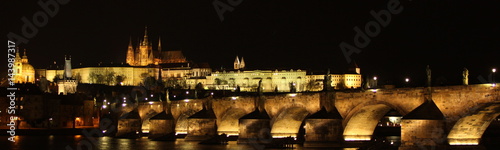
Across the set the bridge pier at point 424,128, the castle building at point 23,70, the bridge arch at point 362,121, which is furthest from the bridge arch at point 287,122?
the castle building at point 23,70

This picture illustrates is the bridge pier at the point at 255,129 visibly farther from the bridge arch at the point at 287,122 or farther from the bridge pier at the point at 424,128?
the bridge pier at the point at 424,128

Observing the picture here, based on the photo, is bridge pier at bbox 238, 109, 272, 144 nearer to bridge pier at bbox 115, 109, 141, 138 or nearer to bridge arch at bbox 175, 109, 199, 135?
bridge arch at bbox 175, 109, 199, 135

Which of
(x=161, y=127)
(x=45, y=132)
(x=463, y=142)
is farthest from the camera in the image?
(x=45, y=132)

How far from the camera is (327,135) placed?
1783 inches

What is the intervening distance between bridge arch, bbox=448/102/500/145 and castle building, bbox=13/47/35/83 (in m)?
145

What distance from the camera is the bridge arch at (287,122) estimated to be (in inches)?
2039

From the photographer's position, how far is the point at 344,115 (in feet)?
149

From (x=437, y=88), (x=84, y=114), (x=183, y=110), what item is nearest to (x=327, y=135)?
(x=437, y=88)

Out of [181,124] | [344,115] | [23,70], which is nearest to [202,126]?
[181,124]

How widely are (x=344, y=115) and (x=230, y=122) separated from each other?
58.0 ft

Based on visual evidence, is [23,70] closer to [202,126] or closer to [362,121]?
[202,126]

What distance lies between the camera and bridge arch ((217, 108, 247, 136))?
59.8 m

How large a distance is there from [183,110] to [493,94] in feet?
130

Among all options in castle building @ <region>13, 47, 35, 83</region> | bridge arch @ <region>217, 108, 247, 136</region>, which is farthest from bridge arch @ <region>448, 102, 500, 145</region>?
castle building @ <region>13, 47, 35, 83</region>
